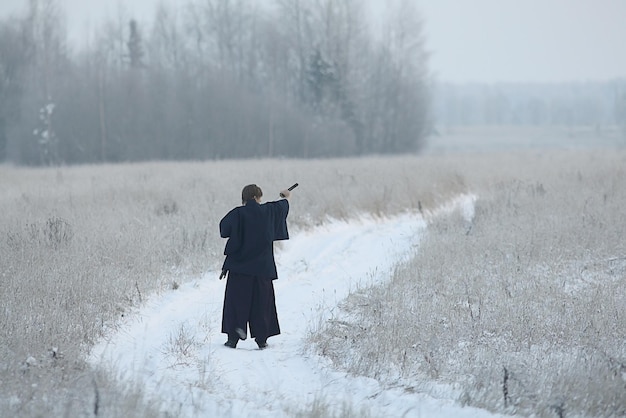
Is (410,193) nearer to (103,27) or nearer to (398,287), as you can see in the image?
(398,287)

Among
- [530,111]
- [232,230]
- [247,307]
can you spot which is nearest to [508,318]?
[247,307]

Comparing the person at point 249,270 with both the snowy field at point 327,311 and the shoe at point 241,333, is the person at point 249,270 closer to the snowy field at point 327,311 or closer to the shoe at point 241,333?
the shoe at point 241,333

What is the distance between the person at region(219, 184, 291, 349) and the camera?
7297 mm

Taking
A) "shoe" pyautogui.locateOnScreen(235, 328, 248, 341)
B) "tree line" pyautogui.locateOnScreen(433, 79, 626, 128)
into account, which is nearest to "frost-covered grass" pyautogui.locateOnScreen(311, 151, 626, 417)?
"shoe" pyautogui.locateOnScreen(235, 328, 248, 341)

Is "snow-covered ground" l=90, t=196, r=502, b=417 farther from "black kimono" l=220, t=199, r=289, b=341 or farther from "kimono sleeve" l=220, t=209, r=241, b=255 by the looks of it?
"kimono sleeve" l=220, t=209, r=241, b=255

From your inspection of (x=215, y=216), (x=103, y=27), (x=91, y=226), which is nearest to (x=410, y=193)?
(x=215, y=216)

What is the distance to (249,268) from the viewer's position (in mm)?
7301

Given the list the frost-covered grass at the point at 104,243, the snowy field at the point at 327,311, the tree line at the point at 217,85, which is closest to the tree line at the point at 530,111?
the tree line at the point at 217,85

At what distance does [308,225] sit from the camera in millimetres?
14477

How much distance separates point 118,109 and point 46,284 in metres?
35.1

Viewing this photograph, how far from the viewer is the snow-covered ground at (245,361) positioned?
18.0 ft

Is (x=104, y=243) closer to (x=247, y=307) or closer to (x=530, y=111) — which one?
(x=247, y=307)

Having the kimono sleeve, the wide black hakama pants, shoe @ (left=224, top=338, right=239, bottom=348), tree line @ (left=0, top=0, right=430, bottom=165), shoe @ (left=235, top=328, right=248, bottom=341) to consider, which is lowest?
shoe @ (left=224, top=338, right=239, bottom=348)

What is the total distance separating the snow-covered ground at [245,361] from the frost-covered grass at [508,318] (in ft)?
1.04
